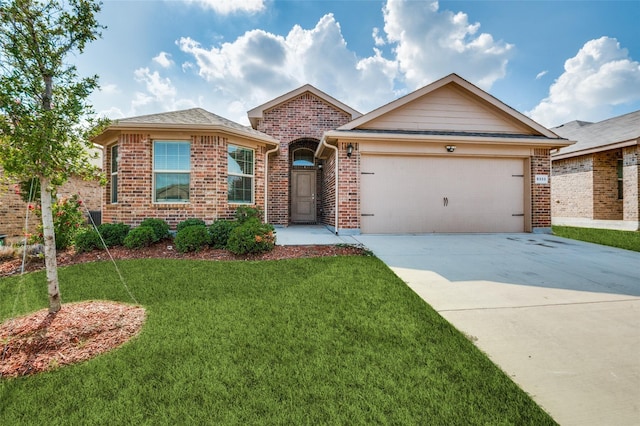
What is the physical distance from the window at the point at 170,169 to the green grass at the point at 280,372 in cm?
405

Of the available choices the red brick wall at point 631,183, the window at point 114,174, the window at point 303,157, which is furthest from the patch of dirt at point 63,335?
the red brick wall at point 631,183

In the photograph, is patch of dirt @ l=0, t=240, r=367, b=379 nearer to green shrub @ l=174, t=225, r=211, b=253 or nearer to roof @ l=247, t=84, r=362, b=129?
green shrub @ l=174, t=225, r=211, b=253

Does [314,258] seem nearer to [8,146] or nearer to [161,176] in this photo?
[8,146]

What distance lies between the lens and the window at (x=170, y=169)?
23.5 feet

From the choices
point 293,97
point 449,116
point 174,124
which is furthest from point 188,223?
point 449,116

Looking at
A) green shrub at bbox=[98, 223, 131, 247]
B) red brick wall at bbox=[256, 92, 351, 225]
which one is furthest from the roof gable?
green shrub at bbox=[98, 223, 131, 247]

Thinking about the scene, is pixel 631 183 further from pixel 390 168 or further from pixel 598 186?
pixel 390 168

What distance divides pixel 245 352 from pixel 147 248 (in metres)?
5.21

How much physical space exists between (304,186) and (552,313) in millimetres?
9867

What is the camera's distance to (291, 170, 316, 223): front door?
1191cm

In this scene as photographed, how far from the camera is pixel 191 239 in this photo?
19.0 ft

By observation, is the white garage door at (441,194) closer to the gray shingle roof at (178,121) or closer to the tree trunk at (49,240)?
the gray shingle roof at (178,121)

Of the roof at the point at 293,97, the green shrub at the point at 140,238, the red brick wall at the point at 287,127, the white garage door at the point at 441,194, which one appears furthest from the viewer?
the red brick wall at the point at 287,127

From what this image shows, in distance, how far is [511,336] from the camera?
2.45m
